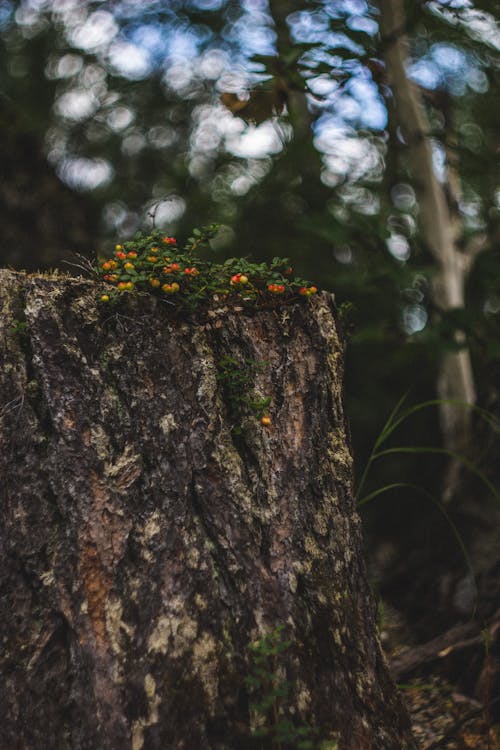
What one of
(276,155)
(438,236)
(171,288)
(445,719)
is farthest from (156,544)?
(276,155)

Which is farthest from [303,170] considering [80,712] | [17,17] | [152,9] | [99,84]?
[80,712]

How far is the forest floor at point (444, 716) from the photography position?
197cm

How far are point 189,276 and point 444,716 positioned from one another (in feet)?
6.79

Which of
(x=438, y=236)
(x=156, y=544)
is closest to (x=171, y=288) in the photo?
(x=156, y=544)

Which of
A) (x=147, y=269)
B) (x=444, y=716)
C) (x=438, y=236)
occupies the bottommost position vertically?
(x=444, y=716)

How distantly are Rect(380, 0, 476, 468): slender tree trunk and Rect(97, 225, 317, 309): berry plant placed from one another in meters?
2.46

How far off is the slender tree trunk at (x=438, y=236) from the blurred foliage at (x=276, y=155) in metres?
0.17

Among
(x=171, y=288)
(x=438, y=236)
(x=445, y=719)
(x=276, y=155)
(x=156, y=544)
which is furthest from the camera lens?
(x=276, y=155)

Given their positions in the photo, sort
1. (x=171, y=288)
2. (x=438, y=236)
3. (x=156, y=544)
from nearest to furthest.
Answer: (x=156, y=544)
(x=171, y=288)
(x=438, y=236)

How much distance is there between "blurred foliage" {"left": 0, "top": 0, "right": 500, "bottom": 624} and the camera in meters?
3.19

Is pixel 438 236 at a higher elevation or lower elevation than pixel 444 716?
higher

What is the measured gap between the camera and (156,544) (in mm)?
1539

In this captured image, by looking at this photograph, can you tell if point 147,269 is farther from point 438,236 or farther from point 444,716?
point 438,236

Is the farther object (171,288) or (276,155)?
(276,155)
